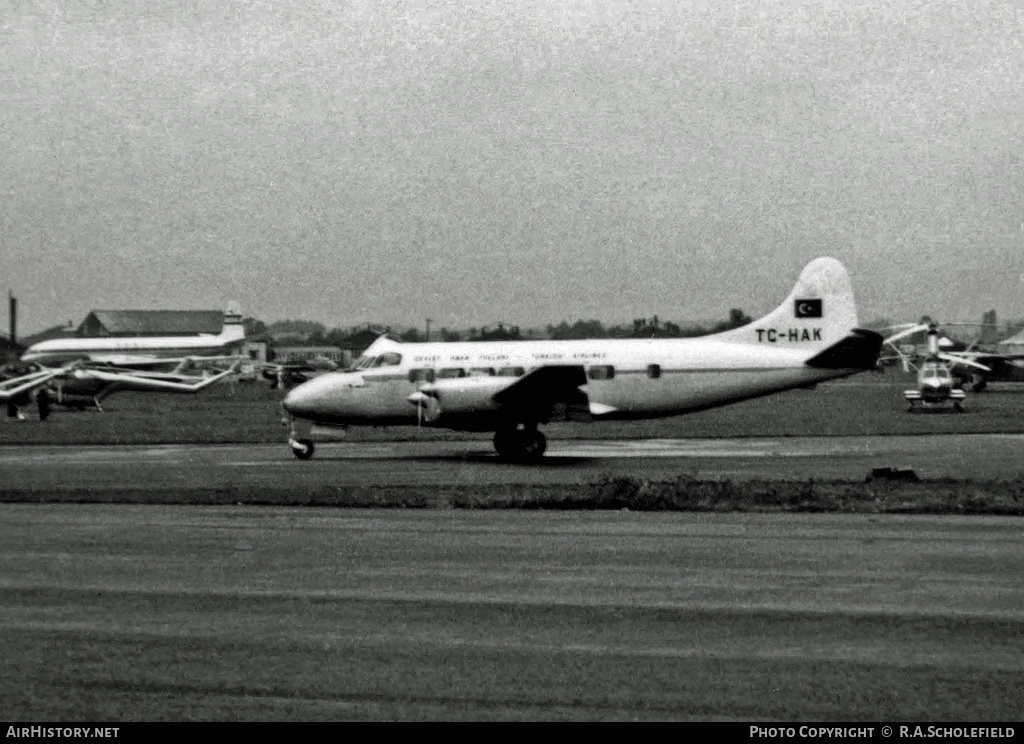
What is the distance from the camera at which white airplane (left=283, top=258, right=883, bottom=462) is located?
3188cm

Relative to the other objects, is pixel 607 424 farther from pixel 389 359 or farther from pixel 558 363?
pixel 389 359

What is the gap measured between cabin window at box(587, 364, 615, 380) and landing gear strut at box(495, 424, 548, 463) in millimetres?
1954

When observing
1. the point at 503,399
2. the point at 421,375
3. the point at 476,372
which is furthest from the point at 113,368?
the point at 503,399

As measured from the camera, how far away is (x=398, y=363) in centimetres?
3294

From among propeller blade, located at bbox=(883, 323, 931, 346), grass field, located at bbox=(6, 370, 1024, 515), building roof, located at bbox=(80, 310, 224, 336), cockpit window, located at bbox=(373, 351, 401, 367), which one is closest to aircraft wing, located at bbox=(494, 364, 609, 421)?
cockpit window, located at bbox=(373, 351, 401, 367)

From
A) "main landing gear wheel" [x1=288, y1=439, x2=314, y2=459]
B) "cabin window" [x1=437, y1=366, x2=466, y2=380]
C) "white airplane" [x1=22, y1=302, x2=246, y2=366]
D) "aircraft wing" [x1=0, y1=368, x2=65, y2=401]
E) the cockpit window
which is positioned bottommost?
"main landing gear wheel" [x1=288, y1=439, x2=314, y2=459]

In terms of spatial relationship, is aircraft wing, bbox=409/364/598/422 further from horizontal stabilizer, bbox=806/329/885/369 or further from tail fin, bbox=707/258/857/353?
horizontal stabilizer, bbox=806/329/885/369

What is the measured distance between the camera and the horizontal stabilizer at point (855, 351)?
32.9 metres

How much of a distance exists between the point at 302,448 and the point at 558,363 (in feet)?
21.1

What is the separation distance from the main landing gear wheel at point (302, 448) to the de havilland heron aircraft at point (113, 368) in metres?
21.6

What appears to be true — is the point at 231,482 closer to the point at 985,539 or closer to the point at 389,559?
the point at 389,559

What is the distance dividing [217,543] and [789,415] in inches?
1595

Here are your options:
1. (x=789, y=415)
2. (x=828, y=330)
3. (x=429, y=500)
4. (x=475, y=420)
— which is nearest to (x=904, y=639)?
(x=429, y=500)

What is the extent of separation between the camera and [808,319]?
34.8 meters
